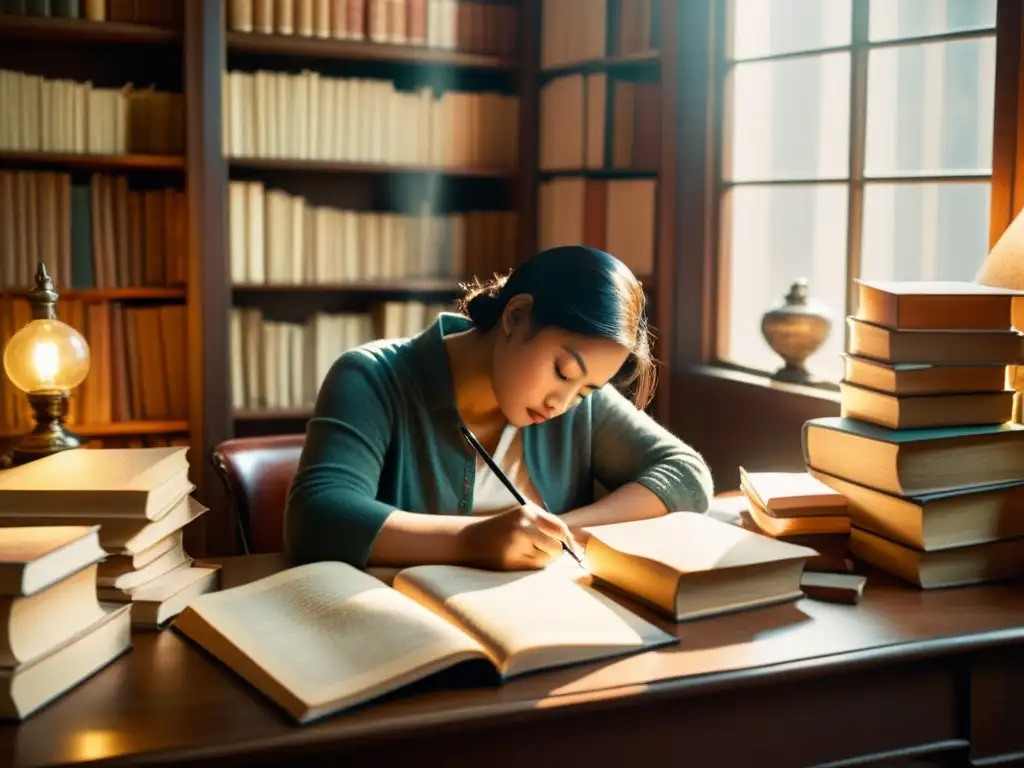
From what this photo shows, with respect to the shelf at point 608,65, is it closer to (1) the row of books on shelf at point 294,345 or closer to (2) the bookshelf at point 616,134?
(2) the bookshelf at point 616,134

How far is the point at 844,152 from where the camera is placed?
2766 millimetres

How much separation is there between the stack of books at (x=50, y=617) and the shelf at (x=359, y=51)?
2.27 m

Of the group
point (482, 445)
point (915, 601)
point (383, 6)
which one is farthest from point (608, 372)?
point (383, 6)

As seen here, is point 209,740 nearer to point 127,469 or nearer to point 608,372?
point 127,469

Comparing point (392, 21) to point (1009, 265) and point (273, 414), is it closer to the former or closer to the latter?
point (273, 414)

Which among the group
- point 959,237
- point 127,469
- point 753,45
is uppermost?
point 753,45

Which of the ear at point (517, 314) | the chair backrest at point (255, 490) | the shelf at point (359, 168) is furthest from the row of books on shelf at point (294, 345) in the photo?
the ear at point (517, 314)

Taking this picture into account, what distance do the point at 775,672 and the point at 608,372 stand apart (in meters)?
0.60

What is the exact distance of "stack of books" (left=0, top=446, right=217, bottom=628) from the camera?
1182mm

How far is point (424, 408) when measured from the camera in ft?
5.74

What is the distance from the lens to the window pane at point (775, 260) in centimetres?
280

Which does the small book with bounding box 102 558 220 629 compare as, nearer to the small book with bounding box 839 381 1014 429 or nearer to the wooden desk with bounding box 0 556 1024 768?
the wooden desk with bounding box 0 556 1024 768

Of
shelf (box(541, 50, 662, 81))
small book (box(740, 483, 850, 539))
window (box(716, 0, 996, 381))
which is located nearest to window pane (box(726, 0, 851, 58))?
window (box(716, 0, 996, 381))

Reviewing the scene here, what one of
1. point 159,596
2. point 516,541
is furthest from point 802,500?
point 159,596
